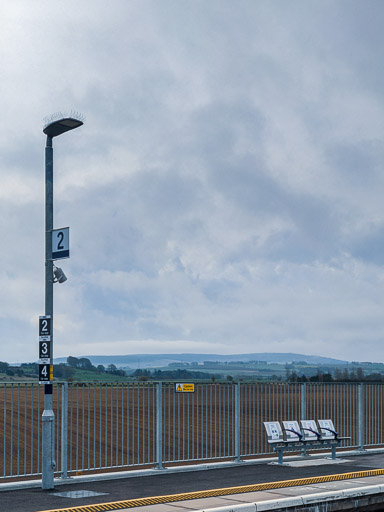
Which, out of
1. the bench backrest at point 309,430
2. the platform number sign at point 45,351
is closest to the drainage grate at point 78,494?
the platform number sign at point 45,351

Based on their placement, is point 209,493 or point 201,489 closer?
point 209,493

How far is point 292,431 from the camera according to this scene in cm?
1716

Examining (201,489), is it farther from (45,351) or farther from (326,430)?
(326,430)

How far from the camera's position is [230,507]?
10.1 metres

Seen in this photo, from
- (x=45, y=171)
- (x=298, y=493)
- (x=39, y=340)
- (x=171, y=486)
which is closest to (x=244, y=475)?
(x=171, y=486)

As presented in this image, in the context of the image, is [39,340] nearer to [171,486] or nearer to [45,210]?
[45,210]

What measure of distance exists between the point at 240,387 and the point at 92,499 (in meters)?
6.21

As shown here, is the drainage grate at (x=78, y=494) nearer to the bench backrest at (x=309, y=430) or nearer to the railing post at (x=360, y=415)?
the bench backrest at (x=309, y=430)

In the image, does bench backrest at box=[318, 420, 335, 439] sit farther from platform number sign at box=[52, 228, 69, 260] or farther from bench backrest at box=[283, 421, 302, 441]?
platform number sign at box=[52, 228, 69, 260]

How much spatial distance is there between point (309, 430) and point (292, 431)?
0.52m

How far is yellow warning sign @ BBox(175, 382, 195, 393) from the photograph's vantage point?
15.8 meters

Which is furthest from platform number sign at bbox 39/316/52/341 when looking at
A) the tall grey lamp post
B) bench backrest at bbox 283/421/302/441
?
bench backrest at bbox 283/421/302/441

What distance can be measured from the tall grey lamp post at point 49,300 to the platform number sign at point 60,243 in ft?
0.33

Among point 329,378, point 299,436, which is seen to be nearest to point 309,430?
point 299,436
